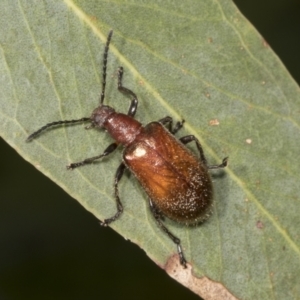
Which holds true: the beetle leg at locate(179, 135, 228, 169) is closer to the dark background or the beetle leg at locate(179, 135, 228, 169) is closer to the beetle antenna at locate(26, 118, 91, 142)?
the beetle antenna at locate(26, 118, 91, 142)

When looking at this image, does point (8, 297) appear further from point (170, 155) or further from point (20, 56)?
point (20, 56)

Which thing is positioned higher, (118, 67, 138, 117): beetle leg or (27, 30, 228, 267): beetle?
(118, 67, 138, 117): beetle leg

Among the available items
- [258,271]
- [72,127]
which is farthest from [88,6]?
[258,271]

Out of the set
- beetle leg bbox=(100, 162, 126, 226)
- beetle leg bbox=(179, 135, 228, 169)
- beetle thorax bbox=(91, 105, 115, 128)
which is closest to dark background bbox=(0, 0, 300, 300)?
beetle leg bbox=(100, 162, 126, 226)

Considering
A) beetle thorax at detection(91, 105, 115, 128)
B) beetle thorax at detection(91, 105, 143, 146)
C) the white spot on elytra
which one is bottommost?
the white spot on elytra

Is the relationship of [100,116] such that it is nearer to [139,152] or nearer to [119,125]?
[119,125]

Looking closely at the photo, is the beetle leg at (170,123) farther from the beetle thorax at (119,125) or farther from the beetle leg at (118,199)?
the beetle leg at (118,199)

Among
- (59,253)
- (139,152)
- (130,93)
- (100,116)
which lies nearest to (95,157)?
(100,116)
